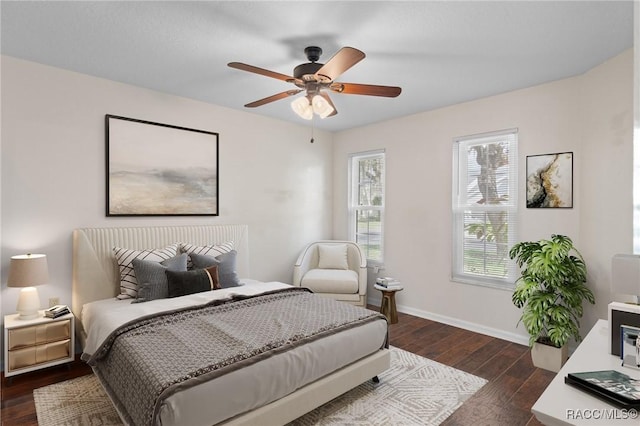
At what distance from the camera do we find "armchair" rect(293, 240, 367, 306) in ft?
13.8

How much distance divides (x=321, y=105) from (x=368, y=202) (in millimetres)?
2770

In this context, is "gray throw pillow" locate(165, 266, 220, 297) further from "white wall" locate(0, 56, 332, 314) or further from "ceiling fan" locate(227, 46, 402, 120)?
"ceiling fan" locate(227, 46, 402, 120)

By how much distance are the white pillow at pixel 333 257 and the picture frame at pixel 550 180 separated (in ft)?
7.85

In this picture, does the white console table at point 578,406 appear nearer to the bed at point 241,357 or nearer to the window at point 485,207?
the bed at point 241,357

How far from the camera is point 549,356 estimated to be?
292 cm

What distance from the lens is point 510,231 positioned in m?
3.68

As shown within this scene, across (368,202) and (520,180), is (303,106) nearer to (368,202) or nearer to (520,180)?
(520,180)

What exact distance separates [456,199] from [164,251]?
3.44 meters

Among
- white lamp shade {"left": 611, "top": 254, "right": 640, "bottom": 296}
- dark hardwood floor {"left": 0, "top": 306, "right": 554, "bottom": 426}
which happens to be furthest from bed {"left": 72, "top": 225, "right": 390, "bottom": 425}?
white lamp shade {"left": 611, "top": 254, "right": 640, "bottom": 296}

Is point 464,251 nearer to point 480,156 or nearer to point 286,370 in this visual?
point 480,156

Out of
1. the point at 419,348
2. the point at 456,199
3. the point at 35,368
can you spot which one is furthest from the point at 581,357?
the point at 35,368

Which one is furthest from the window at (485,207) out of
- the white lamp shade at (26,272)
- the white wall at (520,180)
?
the white lamp shade at (26,272)

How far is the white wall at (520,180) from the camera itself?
2785mm

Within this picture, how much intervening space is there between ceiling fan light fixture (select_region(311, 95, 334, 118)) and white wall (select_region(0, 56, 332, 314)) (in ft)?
6.70
